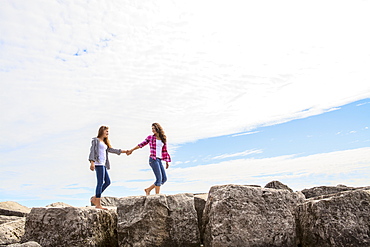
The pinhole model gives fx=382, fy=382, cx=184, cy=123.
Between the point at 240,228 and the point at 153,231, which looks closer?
the point at 240,228

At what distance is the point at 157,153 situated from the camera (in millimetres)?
9531

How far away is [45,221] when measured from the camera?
23.8ft

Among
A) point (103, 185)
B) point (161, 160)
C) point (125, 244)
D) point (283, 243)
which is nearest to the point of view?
point (283, 243)

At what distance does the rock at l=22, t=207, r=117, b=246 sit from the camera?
709 cm

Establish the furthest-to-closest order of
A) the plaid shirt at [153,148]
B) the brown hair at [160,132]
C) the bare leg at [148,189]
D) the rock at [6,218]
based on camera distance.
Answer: the rock at [6,218] < the brown hair at [160,132] < the plaid shirt at [153,148] < the bare leg at [148,189]

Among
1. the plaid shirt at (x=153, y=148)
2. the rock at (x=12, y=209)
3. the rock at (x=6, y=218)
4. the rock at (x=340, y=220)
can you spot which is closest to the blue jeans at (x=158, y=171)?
the plaid shirt at (x=153, y=148)

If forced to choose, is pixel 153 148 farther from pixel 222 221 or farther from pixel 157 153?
pixel 222 221

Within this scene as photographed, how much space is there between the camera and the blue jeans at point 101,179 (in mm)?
8616

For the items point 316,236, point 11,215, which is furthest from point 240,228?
point 11,215

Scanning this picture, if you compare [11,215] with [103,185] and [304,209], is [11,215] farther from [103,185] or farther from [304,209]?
[304,209]

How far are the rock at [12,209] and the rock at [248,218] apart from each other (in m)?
7.89

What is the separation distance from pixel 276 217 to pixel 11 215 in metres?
9.05

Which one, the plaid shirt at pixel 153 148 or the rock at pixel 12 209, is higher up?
the plaid shirt at pixel 153 148

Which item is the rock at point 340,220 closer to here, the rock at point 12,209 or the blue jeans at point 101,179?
the blue jeans at point 101,179
